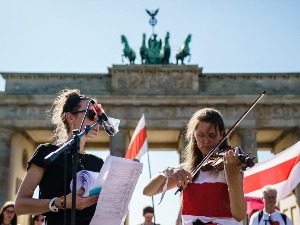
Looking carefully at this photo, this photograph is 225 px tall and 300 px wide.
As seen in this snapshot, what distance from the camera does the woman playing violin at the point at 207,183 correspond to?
243 cm

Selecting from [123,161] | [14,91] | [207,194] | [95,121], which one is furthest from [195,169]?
[14,91]

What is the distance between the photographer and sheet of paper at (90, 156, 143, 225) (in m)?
2.63

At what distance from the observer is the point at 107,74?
25906 mm

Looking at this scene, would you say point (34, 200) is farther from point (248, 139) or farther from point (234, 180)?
point (248, 139)

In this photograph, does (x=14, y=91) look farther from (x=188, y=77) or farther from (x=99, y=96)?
(x=188, y=77)

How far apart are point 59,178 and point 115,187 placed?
40cm

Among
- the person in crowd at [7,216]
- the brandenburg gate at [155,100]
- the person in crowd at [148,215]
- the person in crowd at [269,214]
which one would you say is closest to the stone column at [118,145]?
the brandenburg gate at [155,100]

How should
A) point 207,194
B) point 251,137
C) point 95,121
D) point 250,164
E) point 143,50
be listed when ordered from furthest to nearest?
point 143,50
point 251,137
point 95,121
point 207,194
point 250,164

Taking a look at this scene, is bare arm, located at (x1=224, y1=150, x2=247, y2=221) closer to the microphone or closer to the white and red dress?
the white and red dress

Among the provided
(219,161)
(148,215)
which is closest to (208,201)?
(219,161)

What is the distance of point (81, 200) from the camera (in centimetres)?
260

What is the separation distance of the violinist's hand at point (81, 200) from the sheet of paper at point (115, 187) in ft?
0.21

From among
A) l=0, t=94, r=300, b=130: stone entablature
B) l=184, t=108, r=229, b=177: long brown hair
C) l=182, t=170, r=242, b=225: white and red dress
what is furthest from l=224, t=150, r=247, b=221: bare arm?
l=0, t=94, r=300, b=130: stone entablature

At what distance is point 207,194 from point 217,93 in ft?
74.8
